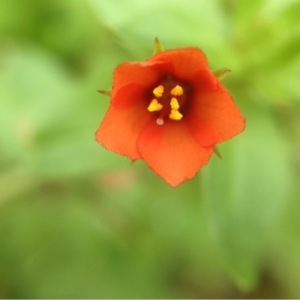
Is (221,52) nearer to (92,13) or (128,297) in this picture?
(92,13)

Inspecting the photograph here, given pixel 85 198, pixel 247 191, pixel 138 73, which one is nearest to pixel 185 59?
pixel 138 73

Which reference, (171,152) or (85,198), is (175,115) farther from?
(85,198)

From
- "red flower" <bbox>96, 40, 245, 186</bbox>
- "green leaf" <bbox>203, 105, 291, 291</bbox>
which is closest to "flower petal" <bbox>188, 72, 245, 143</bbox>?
"red flower" <bbox>96, 40, 245, 186</bbox>

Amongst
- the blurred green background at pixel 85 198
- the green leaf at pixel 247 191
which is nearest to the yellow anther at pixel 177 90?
the green leaf at pixel 247 191

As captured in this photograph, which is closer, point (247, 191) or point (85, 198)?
point (247, 191)

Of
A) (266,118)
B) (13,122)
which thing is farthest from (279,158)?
(13,122)

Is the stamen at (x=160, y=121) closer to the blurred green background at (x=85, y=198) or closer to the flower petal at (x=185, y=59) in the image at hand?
the flower petal at (x=185, y=59)
